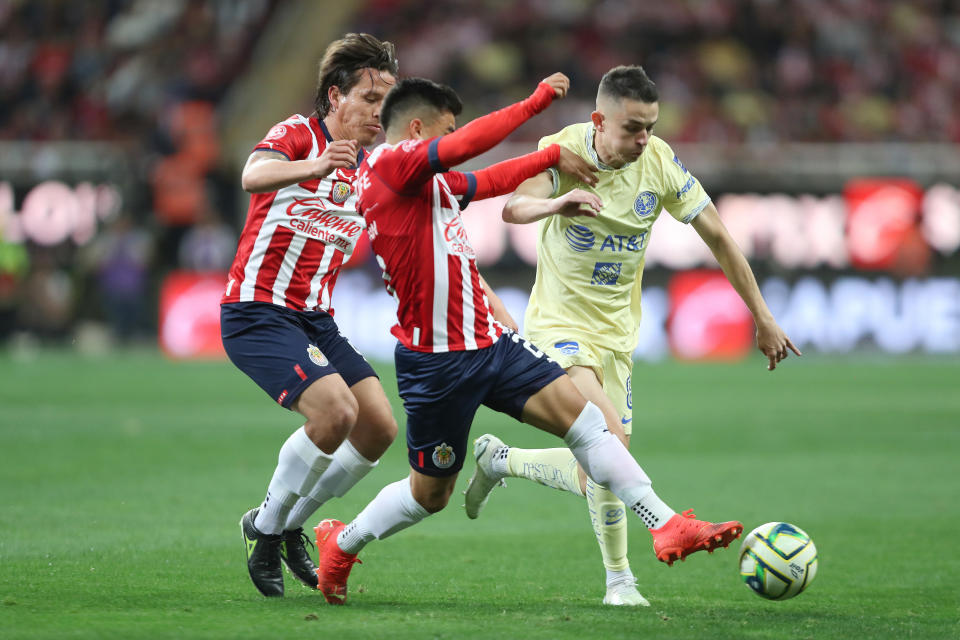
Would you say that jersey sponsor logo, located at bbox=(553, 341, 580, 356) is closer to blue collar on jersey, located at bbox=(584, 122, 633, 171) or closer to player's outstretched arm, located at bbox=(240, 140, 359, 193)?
Result: blue collar on jersey, located at bbox=(584, 122, 633, 171)

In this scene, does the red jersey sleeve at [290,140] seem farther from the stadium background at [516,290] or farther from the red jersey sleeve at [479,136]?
the stadium background at [516,290]

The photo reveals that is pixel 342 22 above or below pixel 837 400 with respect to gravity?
above

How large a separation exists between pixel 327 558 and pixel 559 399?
1.30 meters

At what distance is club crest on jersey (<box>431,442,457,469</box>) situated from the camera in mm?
5465

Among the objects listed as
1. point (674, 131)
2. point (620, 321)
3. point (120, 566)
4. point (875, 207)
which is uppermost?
point (674, 131)

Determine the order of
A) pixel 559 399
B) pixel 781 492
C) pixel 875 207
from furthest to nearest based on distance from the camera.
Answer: pixel 875 207 < pixel 781 492 < pixel 559 399

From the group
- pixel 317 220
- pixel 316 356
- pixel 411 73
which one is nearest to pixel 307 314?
pixel 316 356

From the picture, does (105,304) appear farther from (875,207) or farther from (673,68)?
(875,207)

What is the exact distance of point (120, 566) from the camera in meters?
6.52

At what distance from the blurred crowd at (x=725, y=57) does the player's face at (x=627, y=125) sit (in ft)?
61.3

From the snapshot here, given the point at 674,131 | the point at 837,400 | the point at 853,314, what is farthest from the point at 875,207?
the point at 837,400

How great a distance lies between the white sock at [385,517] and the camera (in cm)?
569

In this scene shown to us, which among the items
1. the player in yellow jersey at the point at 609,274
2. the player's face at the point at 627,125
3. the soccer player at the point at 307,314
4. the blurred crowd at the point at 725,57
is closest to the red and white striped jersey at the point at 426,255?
the player in yellow jersey at the point at 609,274

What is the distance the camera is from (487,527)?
28.0ft
